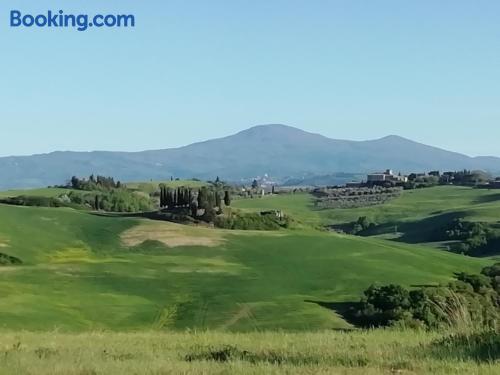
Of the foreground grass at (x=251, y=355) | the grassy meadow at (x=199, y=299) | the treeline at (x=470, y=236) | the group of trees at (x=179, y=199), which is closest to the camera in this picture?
the foreground grass at (x=251, y=355)

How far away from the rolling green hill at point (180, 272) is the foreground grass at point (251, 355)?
121 feet

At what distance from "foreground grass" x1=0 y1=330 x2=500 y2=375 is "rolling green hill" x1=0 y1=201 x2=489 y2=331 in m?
36.8

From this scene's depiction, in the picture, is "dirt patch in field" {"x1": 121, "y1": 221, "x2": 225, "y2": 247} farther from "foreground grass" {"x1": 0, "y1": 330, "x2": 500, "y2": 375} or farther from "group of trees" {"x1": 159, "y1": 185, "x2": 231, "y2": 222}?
"foreground grass" {"x1": 0, "y1": 330, "x2": 500, "y2": 375}

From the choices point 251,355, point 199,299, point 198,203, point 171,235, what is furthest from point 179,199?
point 251,355

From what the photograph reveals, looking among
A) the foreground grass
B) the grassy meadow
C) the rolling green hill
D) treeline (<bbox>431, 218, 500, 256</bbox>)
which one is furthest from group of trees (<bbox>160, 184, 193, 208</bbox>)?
the foreground grass

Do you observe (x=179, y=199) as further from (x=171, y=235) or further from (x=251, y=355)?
(x=251, y=355)

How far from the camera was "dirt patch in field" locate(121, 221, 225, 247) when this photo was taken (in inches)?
4680

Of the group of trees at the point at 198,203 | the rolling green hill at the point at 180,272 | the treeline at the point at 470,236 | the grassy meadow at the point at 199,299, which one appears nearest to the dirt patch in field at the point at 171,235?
the rolling green hill at the point at 180,272

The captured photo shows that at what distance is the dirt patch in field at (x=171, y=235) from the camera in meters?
119

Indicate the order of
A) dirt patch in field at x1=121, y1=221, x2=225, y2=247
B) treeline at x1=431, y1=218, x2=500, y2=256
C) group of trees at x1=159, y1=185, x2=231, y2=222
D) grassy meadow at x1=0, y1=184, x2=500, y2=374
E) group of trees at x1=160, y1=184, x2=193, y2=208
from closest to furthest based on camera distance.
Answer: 1. grassy meadow at x1=0, y1=184, x2=500, y2=374
2. dirt patch in field at x1=121, y1=221, x2=225, y2=247
3. group of trees at x1=159, y1=185, x2=231, y2=222
4. group of trees at x1=160, y1=184, x2=193, y2=208
5. treeline at x1=431, y1=218, x2=500, y2=256

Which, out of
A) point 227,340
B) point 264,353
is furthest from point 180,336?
point 264,353

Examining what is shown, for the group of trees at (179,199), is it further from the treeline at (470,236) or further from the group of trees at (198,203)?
the treeline at (470,236)

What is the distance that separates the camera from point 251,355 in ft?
44.9

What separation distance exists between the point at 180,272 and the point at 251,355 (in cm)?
8546
